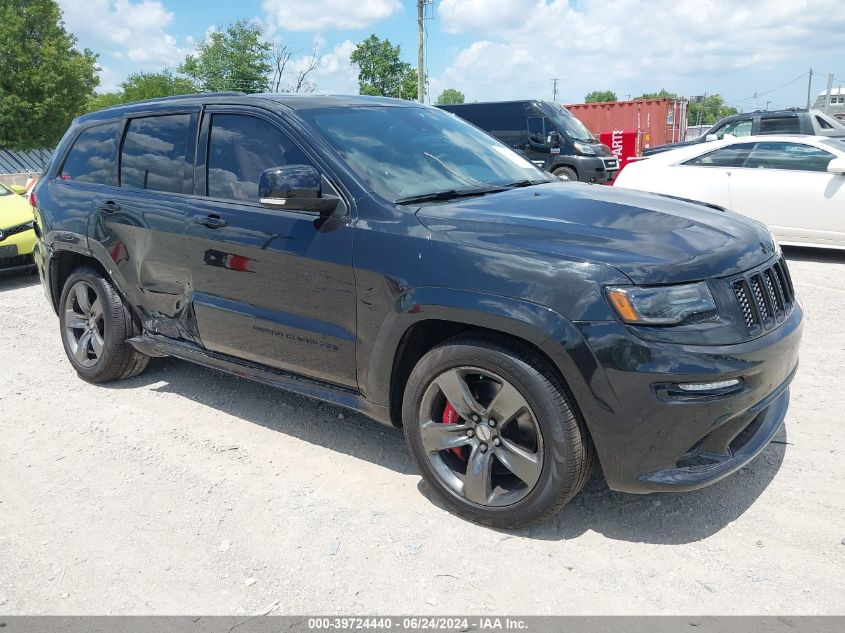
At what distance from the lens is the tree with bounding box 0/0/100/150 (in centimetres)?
3241

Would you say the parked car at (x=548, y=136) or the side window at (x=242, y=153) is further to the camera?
the parked car at (x=548, y=136)

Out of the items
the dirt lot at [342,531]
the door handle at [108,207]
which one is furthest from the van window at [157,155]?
the dirt lot at [342,531]

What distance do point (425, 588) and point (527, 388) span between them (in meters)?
0.87

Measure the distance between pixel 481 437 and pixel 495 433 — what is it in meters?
0.08

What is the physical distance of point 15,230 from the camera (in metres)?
9.02

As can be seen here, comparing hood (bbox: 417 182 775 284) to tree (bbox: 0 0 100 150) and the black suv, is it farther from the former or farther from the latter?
tree (bbox: 0 0 100 150)

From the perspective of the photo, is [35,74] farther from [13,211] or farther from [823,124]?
[823,124]

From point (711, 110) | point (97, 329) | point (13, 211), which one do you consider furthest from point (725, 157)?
point (711, 110)

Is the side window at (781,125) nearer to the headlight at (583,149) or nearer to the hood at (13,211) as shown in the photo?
the headlight at (583,149)

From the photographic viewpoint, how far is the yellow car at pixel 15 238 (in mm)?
8891

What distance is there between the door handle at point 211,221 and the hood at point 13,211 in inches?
239

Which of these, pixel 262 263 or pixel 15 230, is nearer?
pixel 262 263

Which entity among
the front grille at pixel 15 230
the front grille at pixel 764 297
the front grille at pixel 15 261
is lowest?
the front grille at pixel 15 261

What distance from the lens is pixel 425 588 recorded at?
2826mm
